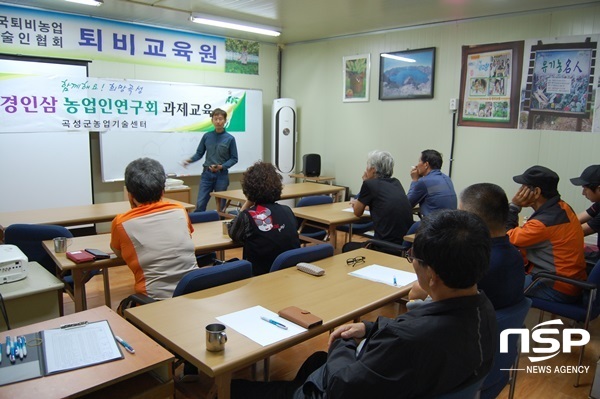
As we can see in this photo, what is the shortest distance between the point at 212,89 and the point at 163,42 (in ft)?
3.09

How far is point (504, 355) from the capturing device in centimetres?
177

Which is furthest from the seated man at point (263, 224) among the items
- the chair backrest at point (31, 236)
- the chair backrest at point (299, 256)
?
the chair backrest at point (31, 236)

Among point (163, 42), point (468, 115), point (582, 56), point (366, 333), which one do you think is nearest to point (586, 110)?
point (582, 56)

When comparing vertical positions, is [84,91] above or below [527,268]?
above

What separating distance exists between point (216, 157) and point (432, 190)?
316 centimetres

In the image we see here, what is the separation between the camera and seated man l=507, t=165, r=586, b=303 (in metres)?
2.95

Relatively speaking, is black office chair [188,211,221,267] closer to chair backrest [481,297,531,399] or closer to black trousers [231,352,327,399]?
black trousers [231,352,327,399]

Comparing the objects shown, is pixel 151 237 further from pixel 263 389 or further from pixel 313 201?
→ pixel 313 201

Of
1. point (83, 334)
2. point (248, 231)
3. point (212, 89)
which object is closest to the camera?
point (83, 334)

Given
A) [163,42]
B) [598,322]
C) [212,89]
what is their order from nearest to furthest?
[598,322]
[163,42]
[212,89]

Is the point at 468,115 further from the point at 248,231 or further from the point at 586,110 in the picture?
the point at 248,231

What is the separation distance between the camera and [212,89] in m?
6.90

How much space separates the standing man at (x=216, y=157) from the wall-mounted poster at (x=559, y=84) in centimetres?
371

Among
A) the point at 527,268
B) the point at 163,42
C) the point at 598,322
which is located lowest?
the point at 598,322
